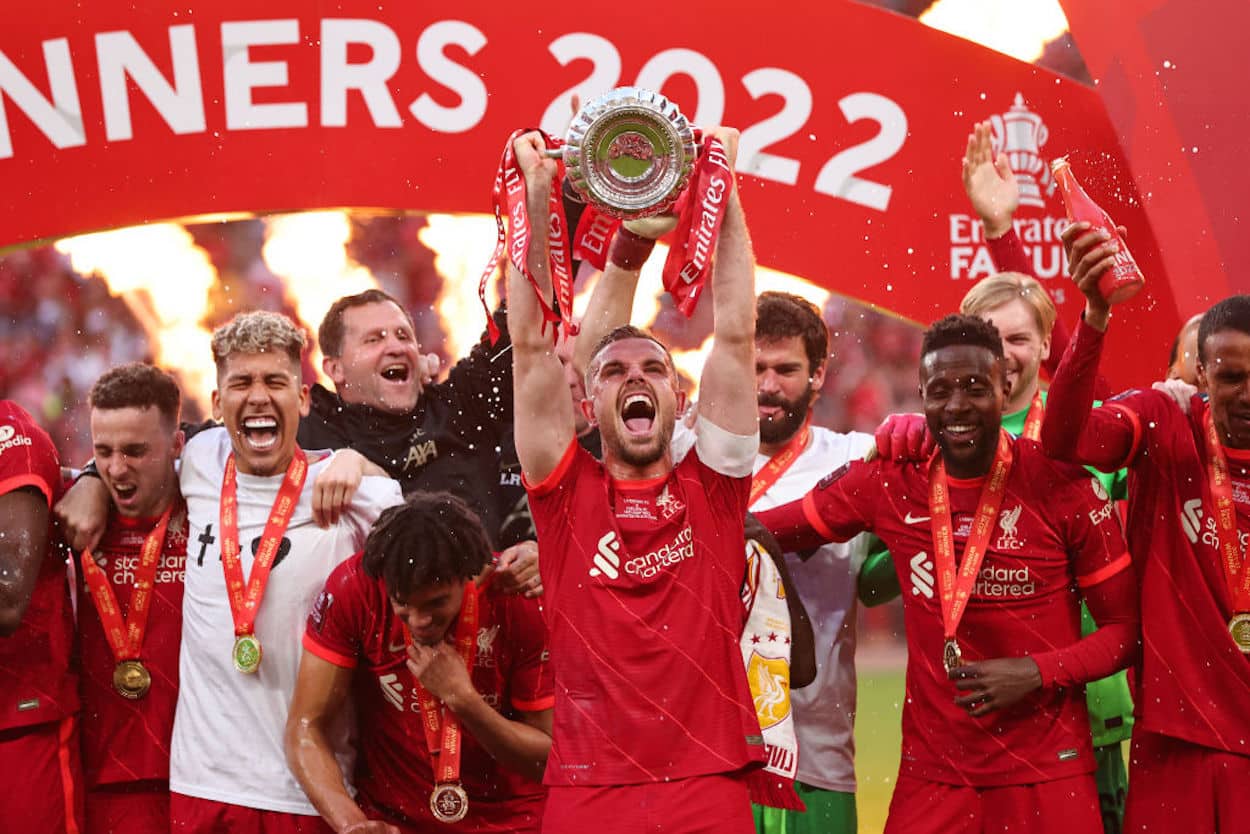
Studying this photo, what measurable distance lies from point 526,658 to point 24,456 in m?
1.52

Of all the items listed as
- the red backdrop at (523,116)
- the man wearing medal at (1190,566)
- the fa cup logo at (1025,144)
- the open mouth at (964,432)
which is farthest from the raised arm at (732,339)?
the fa cup logo at (1025,144)

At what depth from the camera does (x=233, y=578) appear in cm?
411

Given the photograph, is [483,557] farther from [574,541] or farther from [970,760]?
[970,760]

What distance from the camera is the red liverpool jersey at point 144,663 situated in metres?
4.22

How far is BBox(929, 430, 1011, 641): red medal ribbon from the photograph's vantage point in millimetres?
3834

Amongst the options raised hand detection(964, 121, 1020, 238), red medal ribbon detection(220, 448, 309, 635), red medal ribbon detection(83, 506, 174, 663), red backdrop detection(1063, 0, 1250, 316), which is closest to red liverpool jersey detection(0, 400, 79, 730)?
red medal ribbon detection(83, 506, 174, 663)

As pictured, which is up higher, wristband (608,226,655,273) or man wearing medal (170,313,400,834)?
wristband (608,226,655,273)

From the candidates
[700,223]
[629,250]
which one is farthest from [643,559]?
[629,250]

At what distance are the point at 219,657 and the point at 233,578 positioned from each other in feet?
0.70

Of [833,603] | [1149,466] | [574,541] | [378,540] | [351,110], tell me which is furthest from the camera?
[351,110]

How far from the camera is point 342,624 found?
3930 mm

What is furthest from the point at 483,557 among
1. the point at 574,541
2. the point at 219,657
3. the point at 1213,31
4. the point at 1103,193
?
the point at 1213,31

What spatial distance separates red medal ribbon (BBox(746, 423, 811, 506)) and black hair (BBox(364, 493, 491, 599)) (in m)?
0.93

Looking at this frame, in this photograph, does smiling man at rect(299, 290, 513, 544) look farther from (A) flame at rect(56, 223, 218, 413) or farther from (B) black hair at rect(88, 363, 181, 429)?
(A) flame at rect(56, 223, 218, 413)
